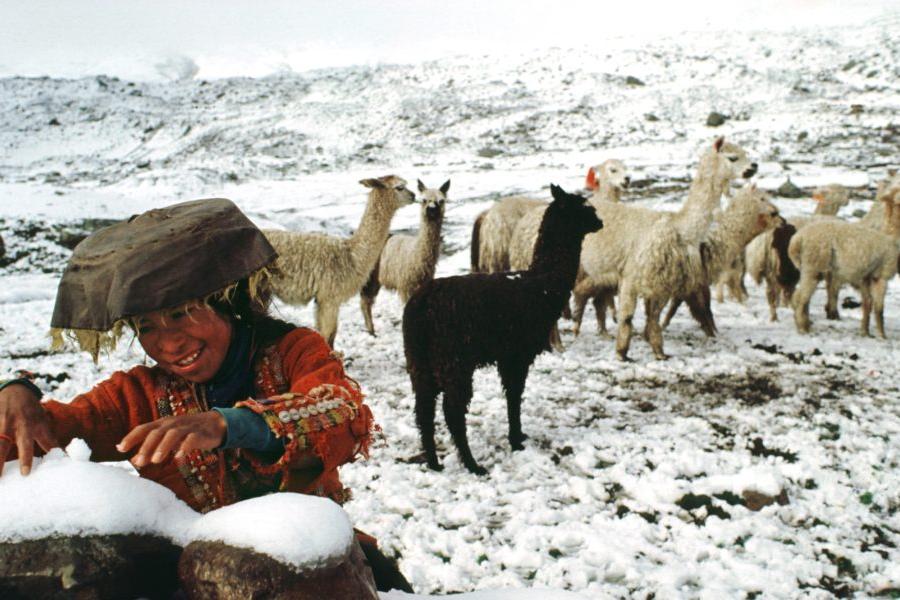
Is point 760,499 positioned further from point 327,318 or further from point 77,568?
point 327,318

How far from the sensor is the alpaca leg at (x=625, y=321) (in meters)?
6.72

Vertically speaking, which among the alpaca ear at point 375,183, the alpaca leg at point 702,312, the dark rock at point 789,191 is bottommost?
the alpaca leg at point 702,312

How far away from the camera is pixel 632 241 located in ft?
23.1

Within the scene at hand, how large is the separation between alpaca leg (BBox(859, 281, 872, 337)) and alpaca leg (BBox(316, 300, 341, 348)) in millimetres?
6824

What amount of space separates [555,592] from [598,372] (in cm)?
523

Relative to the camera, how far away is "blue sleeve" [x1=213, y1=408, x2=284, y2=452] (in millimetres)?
1124

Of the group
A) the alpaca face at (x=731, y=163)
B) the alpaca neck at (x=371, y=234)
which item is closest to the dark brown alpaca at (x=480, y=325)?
the alpaca neck at (x=371, y=234)

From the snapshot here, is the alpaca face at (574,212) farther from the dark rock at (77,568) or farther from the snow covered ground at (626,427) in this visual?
the dark rock at (77,568)

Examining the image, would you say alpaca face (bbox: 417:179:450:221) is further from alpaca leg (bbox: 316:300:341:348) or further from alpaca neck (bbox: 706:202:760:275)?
alpaca neck (bbox: 706:202:760:275)

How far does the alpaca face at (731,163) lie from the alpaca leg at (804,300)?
1884 millimetres

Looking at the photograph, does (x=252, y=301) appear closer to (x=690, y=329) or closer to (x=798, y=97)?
(x=690, y=329)

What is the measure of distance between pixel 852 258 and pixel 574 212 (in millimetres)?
5225

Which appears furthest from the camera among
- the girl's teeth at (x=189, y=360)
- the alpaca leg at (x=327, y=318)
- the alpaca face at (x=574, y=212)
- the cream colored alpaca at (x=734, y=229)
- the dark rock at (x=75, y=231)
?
the dark rock at (x=75, y=231)

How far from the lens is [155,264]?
1.18 m
